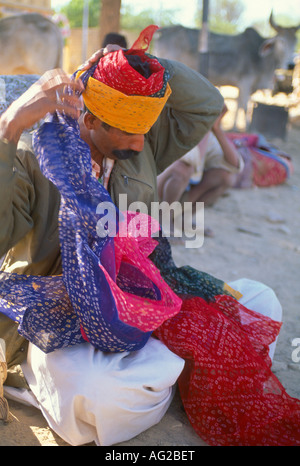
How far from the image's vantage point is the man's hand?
1941 mm

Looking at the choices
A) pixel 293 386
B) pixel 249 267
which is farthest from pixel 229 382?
pixel 249 267

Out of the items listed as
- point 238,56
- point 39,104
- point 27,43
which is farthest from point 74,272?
point 238,56

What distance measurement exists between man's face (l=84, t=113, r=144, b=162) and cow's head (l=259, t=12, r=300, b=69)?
10089 mm

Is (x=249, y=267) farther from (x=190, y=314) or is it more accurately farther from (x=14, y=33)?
(x=14, y=33)

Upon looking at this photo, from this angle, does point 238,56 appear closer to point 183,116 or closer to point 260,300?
point 183,116

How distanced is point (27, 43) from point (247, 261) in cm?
491

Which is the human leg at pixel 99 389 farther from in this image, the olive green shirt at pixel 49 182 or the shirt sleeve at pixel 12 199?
the shirt sleeve at pixel 12 199

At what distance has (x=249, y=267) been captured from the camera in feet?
15.3

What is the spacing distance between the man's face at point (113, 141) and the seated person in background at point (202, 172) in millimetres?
2350

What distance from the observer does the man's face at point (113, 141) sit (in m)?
2.44

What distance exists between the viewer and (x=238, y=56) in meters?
11.8

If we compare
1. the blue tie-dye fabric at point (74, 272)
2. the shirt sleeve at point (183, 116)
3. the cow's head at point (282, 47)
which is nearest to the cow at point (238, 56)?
the cow's head at point (282, 47)

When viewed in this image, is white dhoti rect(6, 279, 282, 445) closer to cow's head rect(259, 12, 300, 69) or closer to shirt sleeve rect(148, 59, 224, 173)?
shirt sleeve rect(148, 59, 224, 173)

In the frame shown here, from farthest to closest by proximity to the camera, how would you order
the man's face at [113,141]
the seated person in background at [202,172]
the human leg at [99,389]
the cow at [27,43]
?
the cow at [27,43], the seated person in background at [202,172], the man's face at [113,141], the human leg at [99,389]
